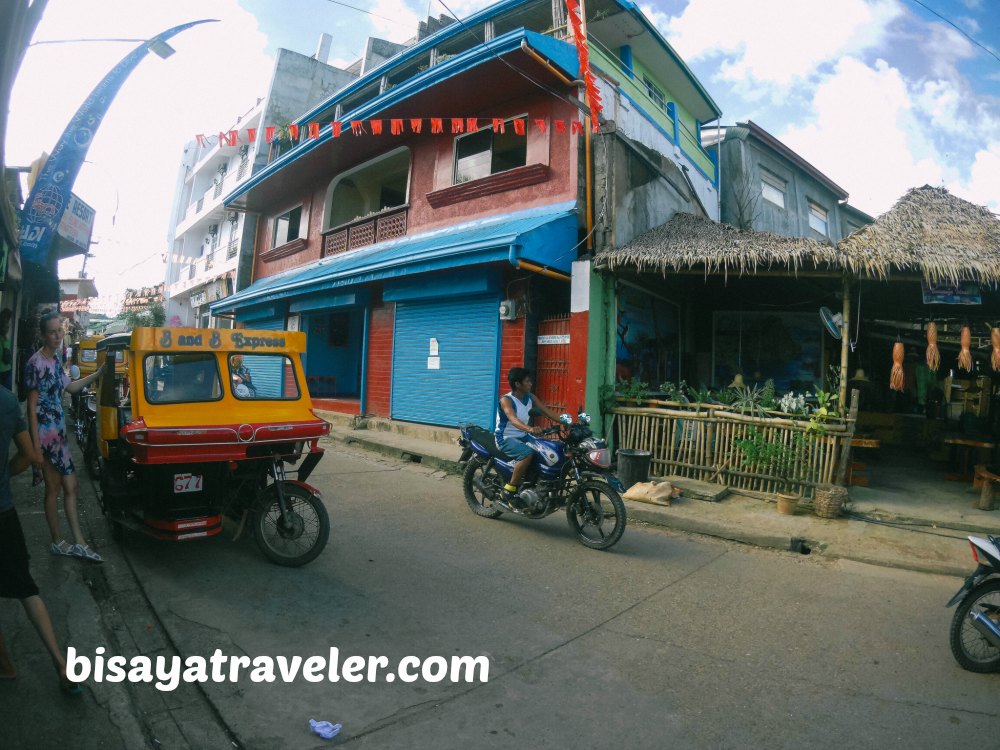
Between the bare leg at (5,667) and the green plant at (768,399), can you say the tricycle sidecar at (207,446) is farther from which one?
the green plant at (768,399)

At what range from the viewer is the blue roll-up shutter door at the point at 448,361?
10.3m

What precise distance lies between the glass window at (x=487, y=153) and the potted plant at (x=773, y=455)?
22.2 ft

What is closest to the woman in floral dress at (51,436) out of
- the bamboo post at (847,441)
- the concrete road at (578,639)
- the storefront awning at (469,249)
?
the concrete road at (578,639)

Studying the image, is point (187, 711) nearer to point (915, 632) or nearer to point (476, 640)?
point (476, 640)

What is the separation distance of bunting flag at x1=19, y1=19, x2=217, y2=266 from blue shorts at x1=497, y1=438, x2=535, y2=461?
285 inches

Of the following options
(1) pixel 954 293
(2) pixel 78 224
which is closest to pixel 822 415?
(1) pixel 954 293

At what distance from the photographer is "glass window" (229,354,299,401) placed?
16.5 ft

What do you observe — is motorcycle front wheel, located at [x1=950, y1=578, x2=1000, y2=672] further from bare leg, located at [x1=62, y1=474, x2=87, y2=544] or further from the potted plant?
bare leg, located at [x1=62, y1=474, x2=87, y2=544]

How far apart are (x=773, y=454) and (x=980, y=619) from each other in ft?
13.6

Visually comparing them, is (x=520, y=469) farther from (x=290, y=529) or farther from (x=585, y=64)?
Result: (x=585, y=64)

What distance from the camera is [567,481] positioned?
5855mm

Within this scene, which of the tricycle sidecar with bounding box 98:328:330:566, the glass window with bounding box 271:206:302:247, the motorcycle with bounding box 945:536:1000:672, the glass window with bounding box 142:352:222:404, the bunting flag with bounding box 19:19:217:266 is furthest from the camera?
the glass window with bounding box 271:206:302:247
